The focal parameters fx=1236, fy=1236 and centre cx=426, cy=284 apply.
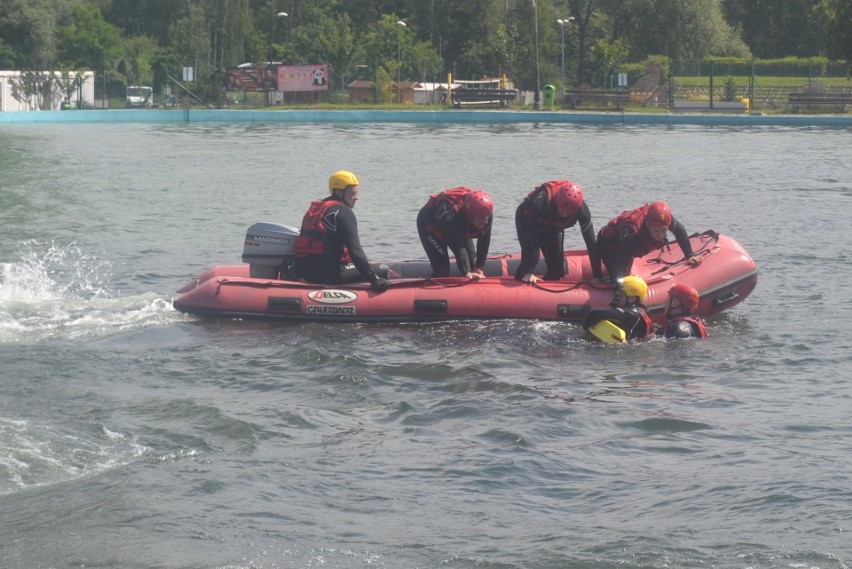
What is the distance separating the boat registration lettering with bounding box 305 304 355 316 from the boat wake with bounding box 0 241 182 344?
1420 mm

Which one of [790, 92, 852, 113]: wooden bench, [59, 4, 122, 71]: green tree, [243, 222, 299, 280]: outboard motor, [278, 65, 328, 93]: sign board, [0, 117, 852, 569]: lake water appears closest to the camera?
[0, 117, 852, 569]: lake water

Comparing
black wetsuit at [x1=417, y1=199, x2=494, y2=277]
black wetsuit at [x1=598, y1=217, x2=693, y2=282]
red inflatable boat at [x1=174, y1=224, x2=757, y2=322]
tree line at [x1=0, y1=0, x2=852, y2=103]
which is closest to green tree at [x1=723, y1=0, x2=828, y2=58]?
tree line at [x1=0, y1=0, x2=852, y2=103]

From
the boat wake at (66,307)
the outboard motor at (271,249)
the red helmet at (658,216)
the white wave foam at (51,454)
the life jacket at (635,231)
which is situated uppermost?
the red helmet at (658,216)

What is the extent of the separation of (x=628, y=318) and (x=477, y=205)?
1736 mm

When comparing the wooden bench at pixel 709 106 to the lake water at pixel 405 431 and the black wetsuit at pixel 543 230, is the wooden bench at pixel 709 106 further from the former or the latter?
the black wetsuit at pixel 543 230

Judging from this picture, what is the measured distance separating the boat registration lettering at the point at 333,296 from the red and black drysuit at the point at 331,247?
23 cm

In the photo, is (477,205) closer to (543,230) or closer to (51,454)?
(543,230)

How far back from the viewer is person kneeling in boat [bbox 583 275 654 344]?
10828 mm

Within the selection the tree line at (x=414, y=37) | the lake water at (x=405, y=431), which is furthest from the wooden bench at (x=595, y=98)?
the lake water at (x=405, y=431)

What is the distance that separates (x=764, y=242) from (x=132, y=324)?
9.38 meters

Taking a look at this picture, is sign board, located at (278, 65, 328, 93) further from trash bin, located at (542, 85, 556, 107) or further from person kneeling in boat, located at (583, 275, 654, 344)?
person kneeling in boat, located at (583, 275, 654, 344)

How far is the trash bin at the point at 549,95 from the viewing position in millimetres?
48500

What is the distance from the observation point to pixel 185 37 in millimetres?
59875

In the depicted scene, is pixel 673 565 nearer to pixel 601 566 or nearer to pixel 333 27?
pixel 601 566
